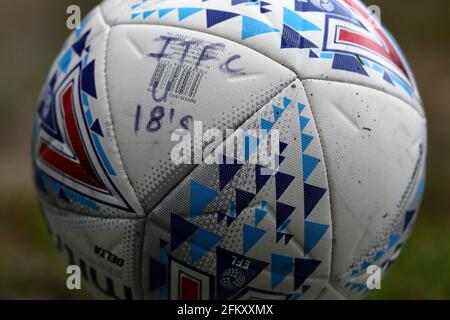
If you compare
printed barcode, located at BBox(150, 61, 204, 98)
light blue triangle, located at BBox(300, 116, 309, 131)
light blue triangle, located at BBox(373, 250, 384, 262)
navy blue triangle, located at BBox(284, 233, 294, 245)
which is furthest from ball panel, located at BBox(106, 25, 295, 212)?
light blue triangle, located at BBox(373, 250, 384, 262)

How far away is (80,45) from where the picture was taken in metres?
2.42

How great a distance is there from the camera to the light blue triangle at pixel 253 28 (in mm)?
2182

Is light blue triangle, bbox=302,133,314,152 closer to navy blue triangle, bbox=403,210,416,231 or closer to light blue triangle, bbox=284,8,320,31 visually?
light blue triangle, bbox=284,8,320,31

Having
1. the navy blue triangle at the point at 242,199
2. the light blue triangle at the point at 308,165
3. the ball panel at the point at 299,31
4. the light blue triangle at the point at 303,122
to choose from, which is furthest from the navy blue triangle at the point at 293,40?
the navy blue triangle at the point at 242,199

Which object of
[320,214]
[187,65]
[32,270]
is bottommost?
[32,270]

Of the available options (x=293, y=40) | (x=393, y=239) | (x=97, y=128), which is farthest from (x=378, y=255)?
(x=97, y=128)

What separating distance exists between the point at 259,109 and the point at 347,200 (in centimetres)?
37

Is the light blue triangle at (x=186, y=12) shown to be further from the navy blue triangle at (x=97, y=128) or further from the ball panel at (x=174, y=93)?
the navy blue triangle at (x=97, y=128)

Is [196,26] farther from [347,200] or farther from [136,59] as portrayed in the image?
[347,200]

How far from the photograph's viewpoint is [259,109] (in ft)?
6.95

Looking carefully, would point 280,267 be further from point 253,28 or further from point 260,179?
point 253,28

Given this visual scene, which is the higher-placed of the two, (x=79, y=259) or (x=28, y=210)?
(x=79, y=259)
